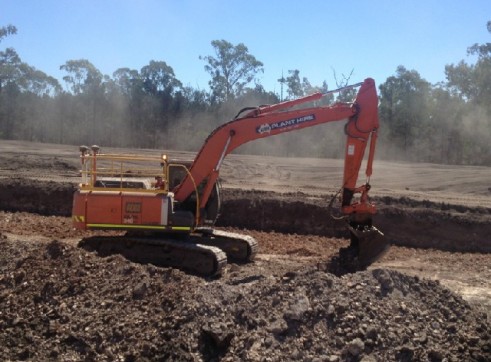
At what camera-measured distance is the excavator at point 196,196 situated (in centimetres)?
980

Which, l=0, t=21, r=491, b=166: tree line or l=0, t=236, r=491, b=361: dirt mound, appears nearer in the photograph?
l=0, t=236, r=491, b=361: dirt mound

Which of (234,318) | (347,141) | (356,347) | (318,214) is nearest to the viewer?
(356,347)

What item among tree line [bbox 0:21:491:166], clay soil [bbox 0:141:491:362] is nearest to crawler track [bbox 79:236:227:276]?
clay soil [bbox 0:141:491:362]

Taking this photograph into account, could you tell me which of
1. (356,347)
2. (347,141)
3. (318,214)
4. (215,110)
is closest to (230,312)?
(356,347)

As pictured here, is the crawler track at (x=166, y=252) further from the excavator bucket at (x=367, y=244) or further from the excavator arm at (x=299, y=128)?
the excavator bucket at (x=367, y=244)

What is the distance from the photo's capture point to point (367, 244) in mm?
9828

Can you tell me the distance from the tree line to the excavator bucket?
25.5m

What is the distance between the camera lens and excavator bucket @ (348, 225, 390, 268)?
386 inches

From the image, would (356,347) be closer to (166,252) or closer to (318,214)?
(166,252)

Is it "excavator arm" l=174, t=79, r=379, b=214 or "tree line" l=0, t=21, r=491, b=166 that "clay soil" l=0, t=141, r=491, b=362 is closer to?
"excavator arm" l=174, t=79, r=379, b=214

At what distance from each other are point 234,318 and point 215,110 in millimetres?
39650

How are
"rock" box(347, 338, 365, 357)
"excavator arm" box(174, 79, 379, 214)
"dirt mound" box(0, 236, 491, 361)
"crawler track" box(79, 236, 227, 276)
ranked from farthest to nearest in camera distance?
"excavator arm" box(174, 79, 379, 214) < "crawler track" box(79, 236, 227, 276) < "dirt mound" box(0, 236, 491, 361) < "rock" box(347, 338, 365, 357)

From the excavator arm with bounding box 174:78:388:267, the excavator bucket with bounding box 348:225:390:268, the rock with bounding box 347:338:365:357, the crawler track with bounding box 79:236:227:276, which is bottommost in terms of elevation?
the rock with bounding box 347:338:365:357

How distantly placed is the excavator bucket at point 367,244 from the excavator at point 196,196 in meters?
0.02
